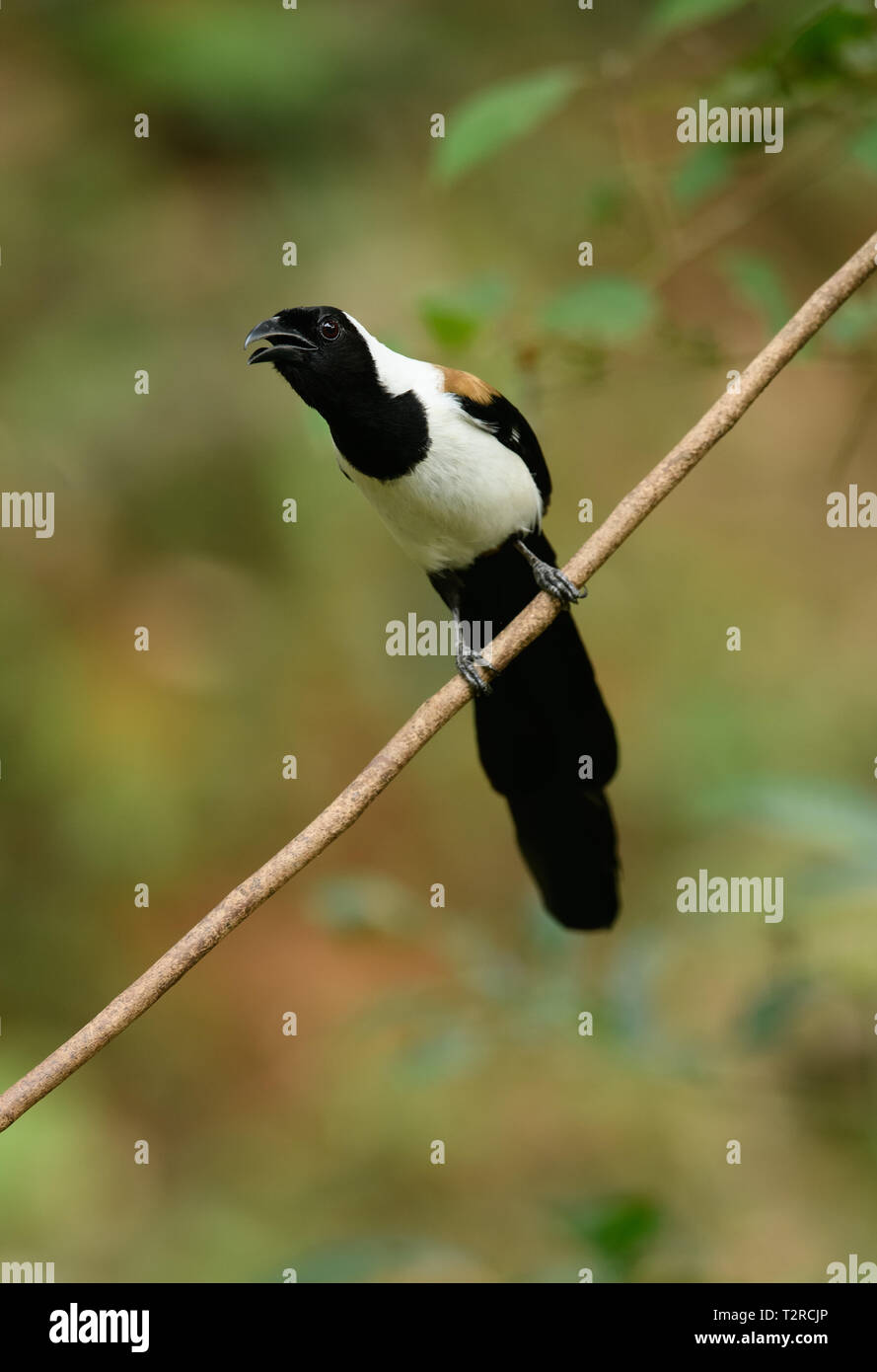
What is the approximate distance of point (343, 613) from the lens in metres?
6.91

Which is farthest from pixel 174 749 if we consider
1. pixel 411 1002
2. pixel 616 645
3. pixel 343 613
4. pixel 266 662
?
pixel 411 1002

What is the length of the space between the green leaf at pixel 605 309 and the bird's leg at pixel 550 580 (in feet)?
1.66

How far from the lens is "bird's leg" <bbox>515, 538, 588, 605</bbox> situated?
9.98ft

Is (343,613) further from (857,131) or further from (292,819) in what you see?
(857,131)

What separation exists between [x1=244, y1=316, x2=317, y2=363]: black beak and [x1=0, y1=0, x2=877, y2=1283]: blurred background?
1643 mm

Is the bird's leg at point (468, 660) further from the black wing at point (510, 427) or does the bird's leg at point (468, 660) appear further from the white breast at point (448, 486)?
the black wing at point (510, 427)

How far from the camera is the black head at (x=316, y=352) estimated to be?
3174mm

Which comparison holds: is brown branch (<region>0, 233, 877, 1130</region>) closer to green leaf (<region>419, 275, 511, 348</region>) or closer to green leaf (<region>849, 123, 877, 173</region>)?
green leaf (<region>849, 123, 877, 173</region>)

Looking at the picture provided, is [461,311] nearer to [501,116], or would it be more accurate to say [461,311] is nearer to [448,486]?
[501,116]

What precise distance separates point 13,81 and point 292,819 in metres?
3.96

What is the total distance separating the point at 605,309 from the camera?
2.69 m

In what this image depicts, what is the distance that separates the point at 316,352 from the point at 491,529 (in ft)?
2.13

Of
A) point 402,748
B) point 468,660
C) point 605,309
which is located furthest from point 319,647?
point 402,748

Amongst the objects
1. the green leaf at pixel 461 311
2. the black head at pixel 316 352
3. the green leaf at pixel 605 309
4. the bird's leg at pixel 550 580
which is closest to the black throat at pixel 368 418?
the black head at pixel 316 352
